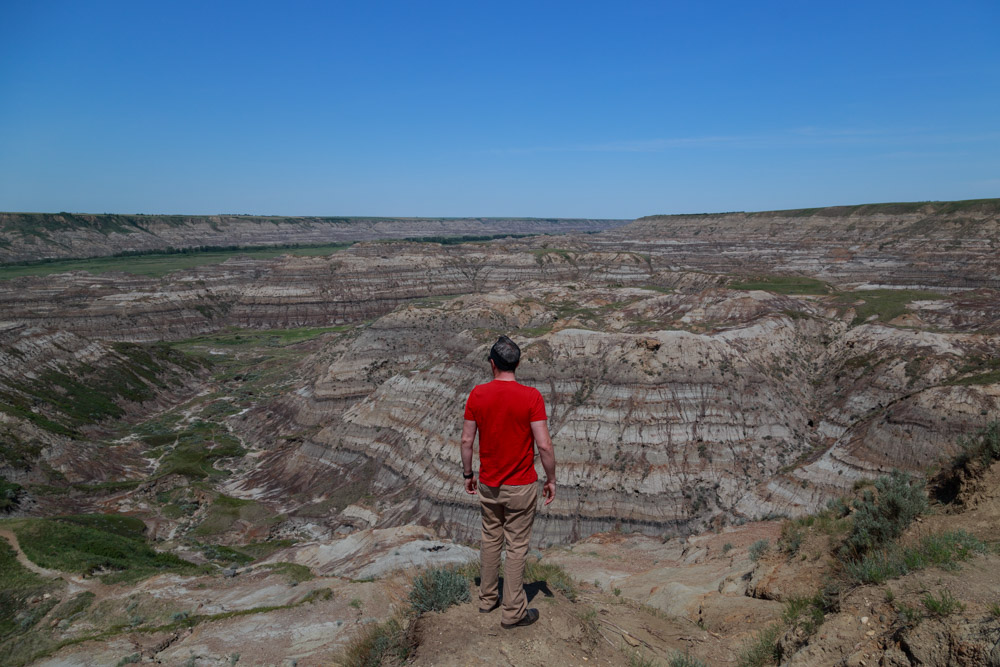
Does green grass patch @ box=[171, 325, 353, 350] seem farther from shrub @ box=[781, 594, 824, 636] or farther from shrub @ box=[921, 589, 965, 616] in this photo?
shrub @ box=[921, 589, 965, 616]

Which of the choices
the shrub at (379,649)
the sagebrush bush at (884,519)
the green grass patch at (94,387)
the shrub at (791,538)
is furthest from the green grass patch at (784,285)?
the green grass patch at (94,387)

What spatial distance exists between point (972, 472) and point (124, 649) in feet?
65.1

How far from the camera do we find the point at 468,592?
815 centimetres

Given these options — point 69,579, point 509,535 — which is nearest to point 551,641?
point 509,535

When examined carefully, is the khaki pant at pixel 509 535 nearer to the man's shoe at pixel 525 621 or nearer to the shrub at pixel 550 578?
the man's shoe at pixel 525 621

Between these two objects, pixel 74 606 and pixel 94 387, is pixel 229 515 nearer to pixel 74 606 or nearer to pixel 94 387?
pixel 74 606

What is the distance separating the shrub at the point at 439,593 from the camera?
25.5 feet

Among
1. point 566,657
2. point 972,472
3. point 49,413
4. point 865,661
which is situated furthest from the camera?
point 49,413

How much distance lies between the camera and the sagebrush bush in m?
9.83

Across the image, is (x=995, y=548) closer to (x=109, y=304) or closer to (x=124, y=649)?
(x=124, y=649)

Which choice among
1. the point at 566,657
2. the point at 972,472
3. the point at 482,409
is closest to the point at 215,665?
the point at 566,657

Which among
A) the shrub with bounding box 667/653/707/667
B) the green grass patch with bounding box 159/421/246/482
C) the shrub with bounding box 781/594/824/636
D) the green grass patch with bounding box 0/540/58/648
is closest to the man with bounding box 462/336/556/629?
the shrub with bounding box 667/653/707/667

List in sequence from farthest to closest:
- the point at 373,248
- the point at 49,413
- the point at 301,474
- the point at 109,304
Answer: the point at 373,248 < the point at 109,304 < the point at 49,413 < the point at 301,474

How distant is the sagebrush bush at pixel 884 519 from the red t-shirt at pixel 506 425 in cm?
746
